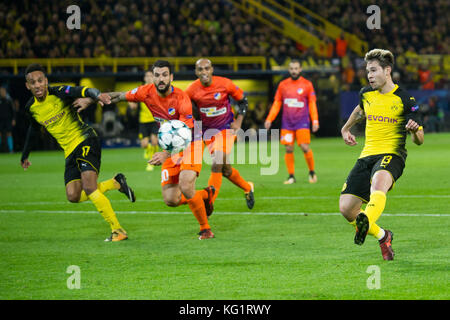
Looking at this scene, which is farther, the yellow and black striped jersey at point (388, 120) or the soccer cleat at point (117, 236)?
the soccer cleat at point (117, 236)

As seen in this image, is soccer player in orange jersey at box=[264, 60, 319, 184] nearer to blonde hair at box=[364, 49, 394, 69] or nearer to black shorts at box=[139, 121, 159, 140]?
black shorts at box=[139, 121, 159, 140]

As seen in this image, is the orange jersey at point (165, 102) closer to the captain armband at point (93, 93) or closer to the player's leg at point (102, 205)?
the captain armband at point (93, 93)

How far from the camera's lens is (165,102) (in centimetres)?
886

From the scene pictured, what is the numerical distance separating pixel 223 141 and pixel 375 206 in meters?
4.34

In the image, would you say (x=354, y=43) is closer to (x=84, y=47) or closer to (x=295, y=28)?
(x=295, y=28)

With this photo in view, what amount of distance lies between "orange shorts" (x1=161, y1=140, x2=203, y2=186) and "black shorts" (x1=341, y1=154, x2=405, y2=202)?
224 centimetres

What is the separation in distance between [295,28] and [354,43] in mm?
2823

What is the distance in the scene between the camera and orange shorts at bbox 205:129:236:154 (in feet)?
35.5

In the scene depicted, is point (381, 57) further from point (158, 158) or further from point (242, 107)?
point (242, 107)

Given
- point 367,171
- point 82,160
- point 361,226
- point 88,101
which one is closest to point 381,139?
point 367,171

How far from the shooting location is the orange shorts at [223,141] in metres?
10.8

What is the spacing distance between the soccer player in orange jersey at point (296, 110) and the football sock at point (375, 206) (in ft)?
26.1

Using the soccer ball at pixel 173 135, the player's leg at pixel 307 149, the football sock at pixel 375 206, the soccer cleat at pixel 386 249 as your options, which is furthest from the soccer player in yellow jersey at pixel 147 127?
the football sock at pixel 375 206

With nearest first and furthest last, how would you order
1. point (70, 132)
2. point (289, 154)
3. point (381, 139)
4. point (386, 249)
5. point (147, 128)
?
point (386, 249) < point (381, 139) < point (70, 132) < point (289, 154) < point (147, 128)
